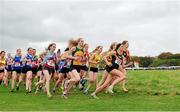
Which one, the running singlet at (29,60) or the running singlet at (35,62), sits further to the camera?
the running singlet at (35,62)

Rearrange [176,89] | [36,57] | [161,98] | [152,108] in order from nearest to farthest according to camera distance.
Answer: [152,108] < [161,98] < [176,89] < [36,57]

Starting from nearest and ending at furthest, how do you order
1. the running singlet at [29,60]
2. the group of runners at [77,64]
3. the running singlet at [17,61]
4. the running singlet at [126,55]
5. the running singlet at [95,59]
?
the group of runners at [77,64] < the running singlet at [126,55] < the running singlet at [95,59] < the running singlet at [29,60] < the running singlet at [17,61]

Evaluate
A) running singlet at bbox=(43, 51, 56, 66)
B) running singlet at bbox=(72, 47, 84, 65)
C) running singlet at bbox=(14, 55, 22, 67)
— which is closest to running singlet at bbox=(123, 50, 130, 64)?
running singlet at bbox=(72, 47, 84, 65)

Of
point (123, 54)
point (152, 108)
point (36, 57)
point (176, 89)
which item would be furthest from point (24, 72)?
point (152, 108)

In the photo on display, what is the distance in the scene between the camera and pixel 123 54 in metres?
17.4

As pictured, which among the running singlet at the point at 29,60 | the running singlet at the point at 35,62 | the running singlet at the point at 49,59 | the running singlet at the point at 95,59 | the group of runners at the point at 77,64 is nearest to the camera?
the group of runners at the point at 77,64

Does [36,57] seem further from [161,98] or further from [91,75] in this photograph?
[161,98]

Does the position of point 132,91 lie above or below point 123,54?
below

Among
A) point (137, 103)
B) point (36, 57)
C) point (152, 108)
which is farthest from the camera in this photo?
point (36, 57)

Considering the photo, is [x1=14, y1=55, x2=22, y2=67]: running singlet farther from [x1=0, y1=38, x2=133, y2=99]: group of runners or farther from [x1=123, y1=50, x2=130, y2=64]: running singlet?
[x1=123, y1=50, x2=130, y2=64]: running singlet

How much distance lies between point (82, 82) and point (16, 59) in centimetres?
343

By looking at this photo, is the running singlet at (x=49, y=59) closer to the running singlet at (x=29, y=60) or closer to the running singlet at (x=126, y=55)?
the running singlet at (x=126, y=55)

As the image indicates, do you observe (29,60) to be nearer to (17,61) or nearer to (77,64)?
(17,61)

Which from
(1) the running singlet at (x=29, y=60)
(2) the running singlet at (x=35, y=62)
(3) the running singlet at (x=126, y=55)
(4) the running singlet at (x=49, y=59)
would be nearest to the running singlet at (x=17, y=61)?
(2) the running singlet at (x=35, y=62)
